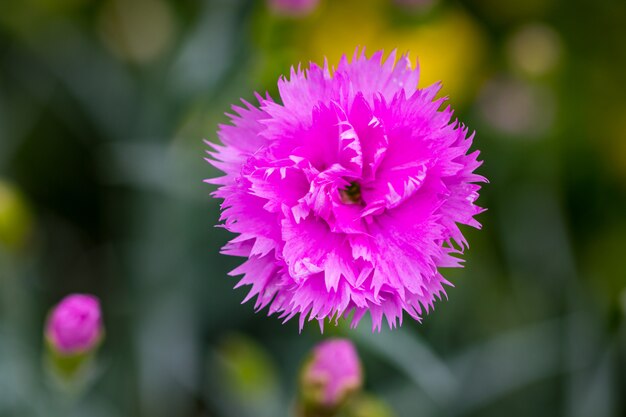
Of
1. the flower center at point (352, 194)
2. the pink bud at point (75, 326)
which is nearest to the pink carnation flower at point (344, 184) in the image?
the flower center at point (352, 194)

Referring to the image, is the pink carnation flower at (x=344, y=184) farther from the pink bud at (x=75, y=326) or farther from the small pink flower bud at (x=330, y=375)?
the pink bud at (x=75, y=326)

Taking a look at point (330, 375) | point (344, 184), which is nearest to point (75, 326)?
point (330, 375)

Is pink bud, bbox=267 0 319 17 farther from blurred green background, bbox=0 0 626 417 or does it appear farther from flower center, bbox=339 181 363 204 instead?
flower center, bbox=339 181 363 204

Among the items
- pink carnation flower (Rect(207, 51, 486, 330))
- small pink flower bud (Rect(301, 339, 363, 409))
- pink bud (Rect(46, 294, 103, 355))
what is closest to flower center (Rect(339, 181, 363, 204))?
pink carnation flower (Rect(207, 51, 486, 330))

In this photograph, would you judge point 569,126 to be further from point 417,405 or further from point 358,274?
point 358,274

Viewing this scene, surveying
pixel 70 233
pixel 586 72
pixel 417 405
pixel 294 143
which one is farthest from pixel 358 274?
pixel 586 72

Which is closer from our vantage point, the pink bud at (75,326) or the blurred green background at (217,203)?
the pink bud at (75,326)
